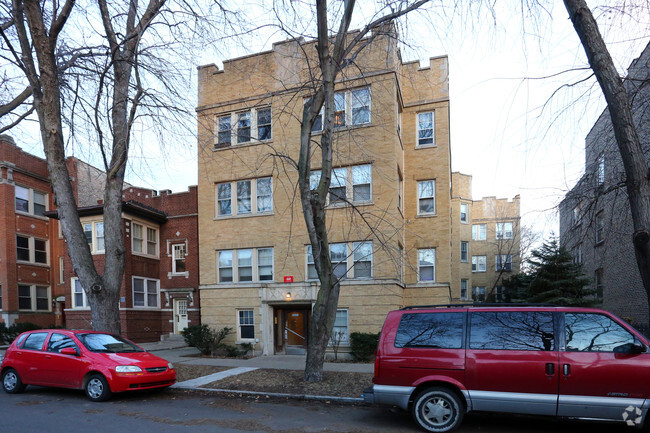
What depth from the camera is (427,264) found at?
1800cm

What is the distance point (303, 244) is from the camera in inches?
688

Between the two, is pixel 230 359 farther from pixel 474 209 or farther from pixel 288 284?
pixel 474 209

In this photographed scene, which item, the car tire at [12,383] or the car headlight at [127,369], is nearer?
the car headlight at [127,369]

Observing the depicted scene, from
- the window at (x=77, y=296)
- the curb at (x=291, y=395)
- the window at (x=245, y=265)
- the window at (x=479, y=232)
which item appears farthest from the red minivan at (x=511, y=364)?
the window at (x=479, y=232)

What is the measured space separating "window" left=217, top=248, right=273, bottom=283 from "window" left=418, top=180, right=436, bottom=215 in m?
6.64

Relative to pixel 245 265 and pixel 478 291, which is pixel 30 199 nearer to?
pixel 245 265

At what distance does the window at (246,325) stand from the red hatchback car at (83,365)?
8105 mm

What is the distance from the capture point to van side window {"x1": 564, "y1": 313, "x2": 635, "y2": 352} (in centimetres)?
621

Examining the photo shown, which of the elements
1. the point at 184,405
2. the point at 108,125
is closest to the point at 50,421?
the point at 184,405

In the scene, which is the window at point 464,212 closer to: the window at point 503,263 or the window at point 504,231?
the window at point 503,263

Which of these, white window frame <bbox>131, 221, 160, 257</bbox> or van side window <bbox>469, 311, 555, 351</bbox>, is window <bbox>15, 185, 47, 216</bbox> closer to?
white window frame <bbox>131, 221, 160, 257</bbox>

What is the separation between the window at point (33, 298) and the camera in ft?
84.3

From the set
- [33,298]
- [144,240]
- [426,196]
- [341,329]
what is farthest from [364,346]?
[33,298]

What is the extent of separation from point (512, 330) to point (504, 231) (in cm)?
3546
